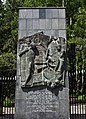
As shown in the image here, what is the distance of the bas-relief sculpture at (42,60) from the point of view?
12.1m

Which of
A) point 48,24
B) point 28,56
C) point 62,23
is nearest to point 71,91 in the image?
point 28,56

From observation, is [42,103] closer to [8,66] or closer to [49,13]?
[49,13]

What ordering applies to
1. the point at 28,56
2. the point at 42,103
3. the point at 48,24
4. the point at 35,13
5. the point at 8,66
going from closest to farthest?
the point at 42,103
the point at 28,56
the point at 48,24
the point at 35,13
the point at 8,66

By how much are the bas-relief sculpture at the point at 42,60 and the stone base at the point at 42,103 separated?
1.05 ft

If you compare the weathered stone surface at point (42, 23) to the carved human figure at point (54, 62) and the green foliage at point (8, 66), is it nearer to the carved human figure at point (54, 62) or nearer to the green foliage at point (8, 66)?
the carved human figure at point (54, 62)

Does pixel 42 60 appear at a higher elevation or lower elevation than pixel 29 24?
lower

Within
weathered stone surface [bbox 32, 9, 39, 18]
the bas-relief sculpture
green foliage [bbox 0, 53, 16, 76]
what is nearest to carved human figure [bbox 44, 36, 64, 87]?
the bas-relief sculpture

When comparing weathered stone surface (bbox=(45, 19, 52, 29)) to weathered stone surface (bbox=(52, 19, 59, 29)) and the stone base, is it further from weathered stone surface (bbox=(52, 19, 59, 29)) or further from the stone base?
the stone base

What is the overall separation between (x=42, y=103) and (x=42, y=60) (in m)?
1.91

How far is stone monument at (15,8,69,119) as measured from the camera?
39.6ft

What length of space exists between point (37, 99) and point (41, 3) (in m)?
16.6

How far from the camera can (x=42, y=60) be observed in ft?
40.1

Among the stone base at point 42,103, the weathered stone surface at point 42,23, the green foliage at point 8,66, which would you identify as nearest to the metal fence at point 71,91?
the stone base at point 42,103

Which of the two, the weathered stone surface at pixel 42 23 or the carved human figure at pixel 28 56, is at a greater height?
the weathered stone surface at pixel 42 23
